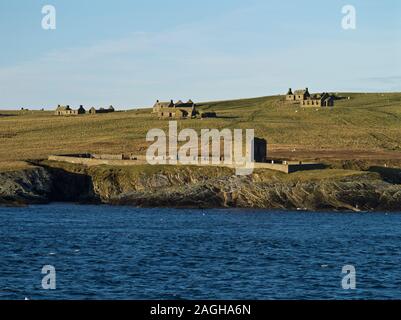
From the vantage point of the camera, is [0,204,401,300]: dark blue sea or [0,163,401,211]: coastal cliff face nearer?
[0,204,401,300]: dark blue sea

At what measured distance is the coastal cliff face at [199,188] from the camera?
389 feet

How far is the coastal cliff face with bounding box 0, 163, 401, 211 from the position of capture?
389ft

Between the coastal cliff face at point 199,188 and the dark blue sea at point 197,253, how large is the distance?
17.1 feet

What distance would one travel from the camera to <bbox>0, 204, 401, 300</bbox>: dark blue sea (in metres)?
59.5

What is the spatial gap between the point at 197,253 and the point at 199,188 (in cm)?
4687

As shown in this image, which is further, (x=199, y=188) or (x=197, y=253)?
(x=199, y=188)

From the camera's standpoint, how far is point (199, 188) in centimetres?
12462

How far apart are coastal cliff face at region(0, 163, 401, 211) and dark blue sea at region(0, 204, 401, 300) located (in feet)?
17.1

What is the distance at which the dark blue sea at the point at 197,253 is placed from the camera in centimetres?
5947

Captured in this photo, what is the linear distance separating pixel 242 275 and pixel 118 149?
350ft

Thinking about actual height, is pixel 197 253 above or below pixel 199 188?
below

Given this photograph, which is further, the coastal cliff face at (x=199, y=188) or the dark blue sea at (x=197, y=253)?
the coastal cliff face at (x=199, y=188)
